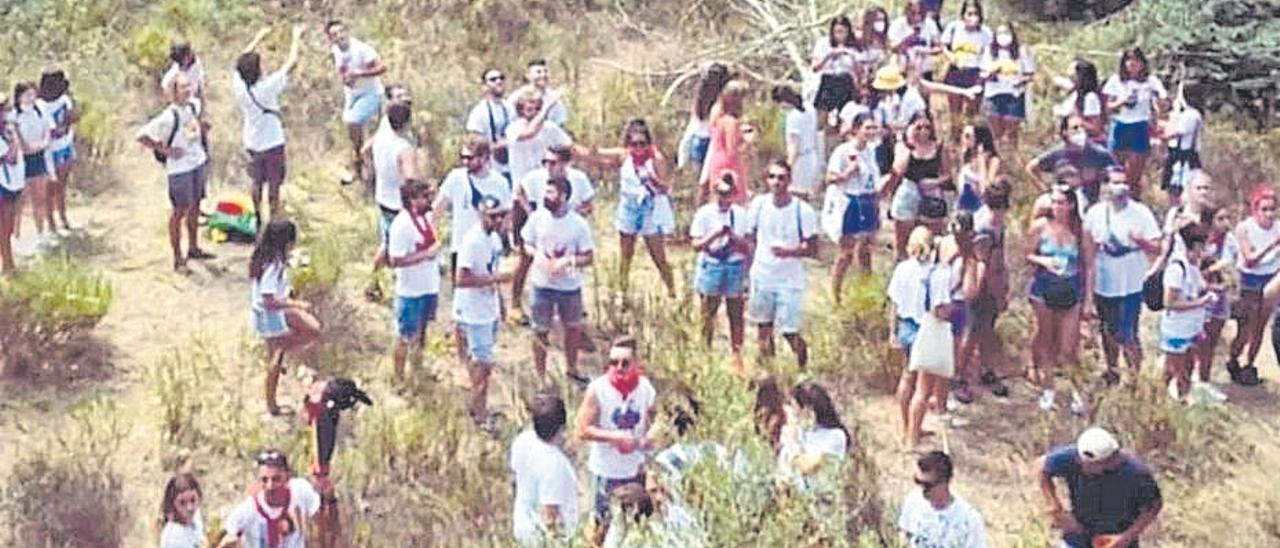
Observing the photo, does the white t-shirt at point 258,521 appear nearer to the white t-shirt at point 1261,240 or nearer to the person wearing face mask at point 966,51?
the white t-shirt at point 1261,240

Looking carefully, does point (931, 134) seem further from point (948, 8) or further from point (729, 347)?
point (948, 8)

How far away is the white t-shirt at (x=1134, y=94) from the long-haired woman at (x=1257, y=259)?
2085mm

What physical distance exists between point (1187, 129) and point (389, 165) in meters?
5.35

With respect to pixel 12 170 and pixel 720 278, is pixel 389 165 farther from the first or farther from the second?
pixel 12 170

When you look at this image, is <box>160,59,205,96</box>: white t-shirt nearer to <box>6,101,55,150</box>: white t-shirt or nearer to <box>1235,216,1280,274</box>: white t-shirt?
<box>6,101,55,150</box>: white t-shirt

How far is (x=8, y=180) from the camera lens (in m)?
13.2

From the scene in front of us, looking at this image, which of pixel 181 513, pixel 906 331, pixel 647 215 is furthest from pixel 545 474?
pixel 647 215

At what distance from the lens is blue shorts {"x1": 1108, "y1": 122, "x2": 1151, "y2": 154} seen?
575 inches

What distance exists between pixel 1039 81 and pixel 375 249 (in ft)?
18.4

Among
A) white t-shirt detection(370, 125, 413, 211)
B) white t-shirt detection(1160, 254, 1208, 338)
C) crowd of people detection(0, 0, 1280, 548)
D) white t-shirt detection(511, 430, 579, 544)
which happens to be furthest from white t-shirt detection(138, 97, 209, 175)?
white t-shirt detection(1160, 254, 1208, 338)

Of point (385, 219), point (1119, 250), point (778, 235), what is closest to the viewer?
point (778, 235)

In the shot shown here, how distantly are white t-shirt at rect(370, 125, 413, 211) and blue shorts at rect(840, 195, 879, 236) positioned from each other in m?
2.67

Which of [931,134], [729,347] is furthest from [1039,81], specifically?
[729,347]

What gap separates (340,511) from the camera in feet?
34.7
